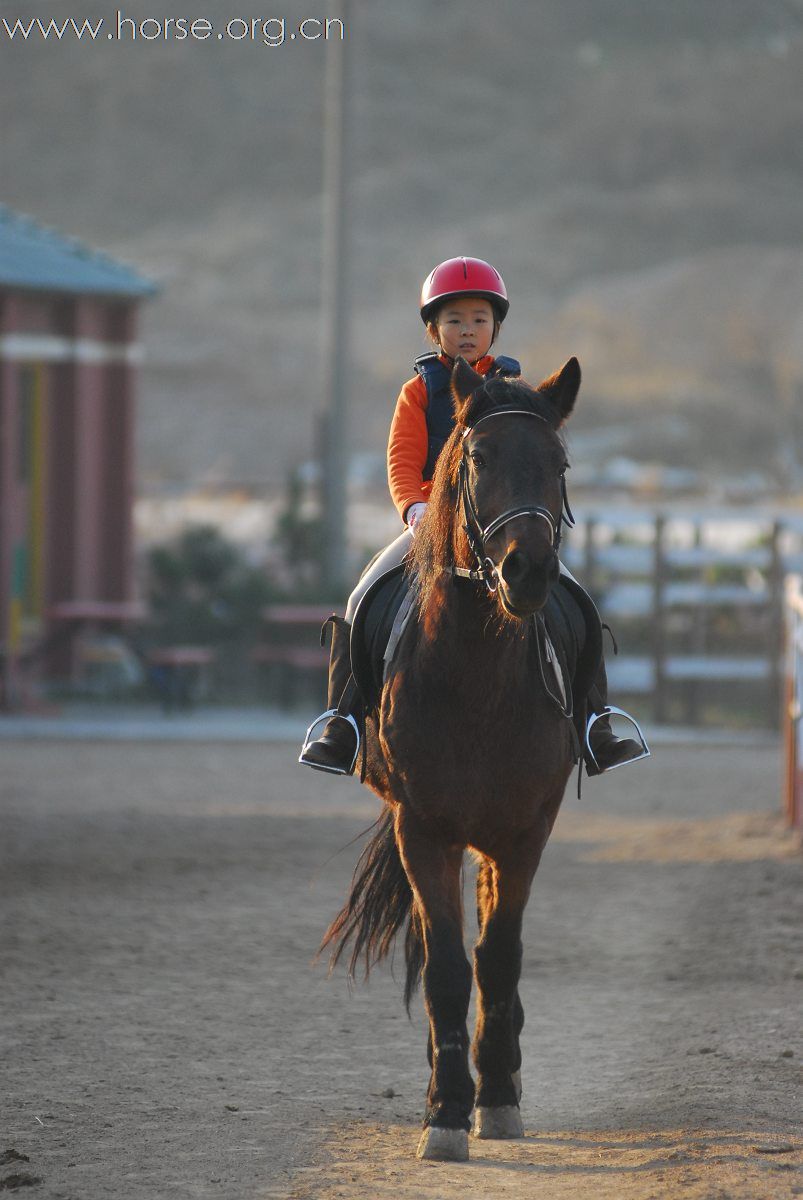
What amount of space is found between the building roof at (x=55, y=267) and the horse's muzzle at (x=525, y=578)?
48.6 feet

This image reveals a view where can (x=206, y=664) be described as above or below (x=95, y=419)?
below

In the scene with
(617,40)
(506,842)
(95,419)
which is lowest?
(506,842)

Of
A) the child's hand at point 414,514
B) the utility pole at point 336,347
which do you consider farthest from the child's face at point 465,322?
the utility pole at point 336,347

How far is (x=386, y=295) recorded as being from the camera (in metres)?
78.9

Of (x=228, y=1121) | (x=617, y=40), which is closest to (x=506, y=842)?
(x=228, y=1121)

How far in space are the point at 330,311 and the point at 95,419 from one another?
10.9 feet

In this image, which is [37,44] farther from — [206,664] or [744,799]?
[744,799]

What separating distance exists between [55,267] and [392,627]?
49.3 feet

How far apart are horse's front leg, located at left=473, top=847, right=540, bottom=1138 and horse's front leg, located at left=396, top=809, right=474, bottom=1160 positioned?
0.60 feet

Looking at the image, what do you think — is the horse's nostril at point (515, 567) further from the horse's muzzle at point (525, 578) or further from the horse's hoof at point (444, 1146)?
the horse's hoof at point (444, 1146)

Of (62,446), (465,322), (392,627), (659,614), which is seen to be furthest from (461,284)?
(62,446)

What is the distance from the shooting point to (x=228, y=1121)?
19.3 ft

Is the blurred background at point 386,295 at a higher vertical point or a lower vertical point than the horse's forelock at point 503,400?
higher

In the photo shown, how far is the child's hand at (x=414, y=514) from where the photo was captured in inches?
237
